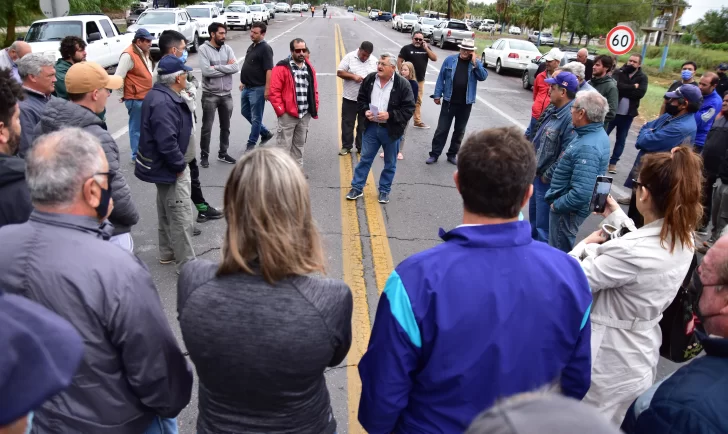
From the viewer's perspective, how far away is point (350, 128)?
827 cm

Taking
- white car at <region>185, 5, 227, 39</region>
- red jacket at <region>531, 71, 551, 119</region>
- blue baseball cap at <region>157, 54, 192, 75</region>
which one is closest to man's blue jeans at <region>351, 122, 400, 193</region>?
blue baseball cap at <region>157, 54, 192, 75</region>

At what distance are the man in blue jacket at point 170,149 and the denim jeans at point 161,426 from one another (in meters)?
2.46

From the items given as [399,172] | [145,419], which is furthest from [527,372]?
[399,172]

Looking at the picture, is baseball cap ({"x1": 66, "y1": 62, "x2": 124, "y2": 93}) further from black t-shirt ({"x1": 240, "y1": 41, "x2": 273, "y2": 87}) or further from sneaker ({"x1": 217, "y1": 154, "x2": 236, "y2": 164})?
black t-shirt ({"x1": 240, "y1": 41, "x2": 273, "y2": 87})

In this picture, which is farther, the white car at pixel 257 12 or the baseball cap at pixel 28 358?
the white car at pixel 257 12

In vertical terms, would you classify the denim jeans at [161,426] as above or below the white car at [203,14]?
below

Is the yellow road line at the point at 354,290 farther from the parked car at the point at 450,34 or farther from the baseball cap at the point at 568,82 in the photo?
the parked car at the point at 450,34

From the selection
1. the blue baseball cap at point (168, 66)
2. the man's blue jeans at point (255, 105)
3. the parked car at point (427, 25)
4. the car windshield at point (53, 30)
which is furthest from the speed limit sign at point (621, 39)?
the parked car at point (427, 25)

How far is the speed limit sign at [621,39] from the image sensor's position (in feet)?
37.3

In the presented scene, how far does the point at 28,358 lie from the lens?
3.09ft

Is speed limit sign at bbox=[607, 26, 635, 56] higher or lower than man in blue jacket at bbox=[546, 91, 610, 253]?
higher

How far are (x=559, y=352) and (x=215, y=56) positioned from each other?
691 cm

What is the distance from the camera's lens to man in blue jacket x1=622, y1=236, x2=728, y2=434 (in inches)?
51.2

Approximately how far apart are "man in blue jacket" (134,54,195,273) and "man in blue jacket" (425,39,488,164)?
468 cm
